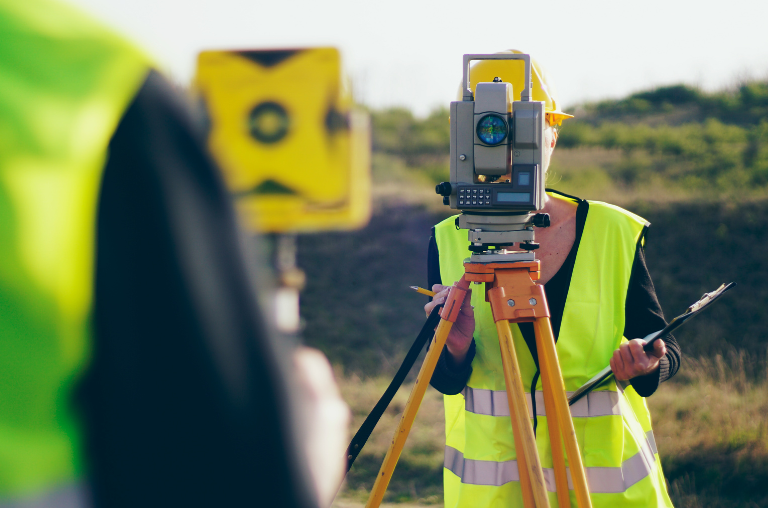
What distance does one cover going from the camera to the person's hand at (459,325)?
5.49ft

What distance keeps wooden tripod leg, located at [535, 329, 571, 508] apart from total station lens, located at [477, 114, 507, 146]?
1.63ft

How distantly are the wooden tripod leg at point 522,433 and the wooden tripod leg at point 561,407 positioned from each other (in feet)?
0.23

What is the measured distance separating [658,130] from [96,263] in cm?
1264

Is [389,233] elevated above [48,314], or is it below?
below

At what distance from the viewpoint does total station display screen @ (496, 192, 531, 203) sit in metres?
1.59

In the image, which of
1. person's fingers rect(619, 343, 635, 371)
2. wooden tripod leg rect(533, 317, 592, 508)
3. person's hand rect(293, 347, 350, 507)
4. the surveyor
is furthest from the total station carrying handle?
person's hand rect(293, 347, 350, 507)

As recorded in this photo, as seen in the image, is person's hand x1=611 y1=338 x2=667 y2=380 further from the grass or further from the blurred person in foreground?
the grass

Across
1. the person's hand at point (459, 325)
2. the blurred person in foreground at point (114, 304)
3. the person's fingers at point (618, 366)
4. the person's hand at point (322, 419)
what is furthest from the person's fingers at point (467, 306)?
the blurred person in foreground at point (114, 304)

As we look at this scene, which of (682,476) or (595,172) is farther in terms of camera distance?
(595,172)

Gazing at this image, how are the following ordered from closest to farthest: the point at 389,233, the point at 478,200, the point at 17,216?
the point at 17,216 → the point at 478,200 → the point at 389,233

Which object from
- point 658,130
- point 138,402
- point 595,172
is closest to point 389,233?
point 595,172

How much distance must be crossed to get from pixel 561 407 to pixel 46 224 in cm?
130

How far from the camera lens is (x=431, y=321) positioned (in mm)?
1711

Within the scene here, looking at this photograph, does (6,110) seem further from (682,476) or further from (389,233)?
(389,233)
